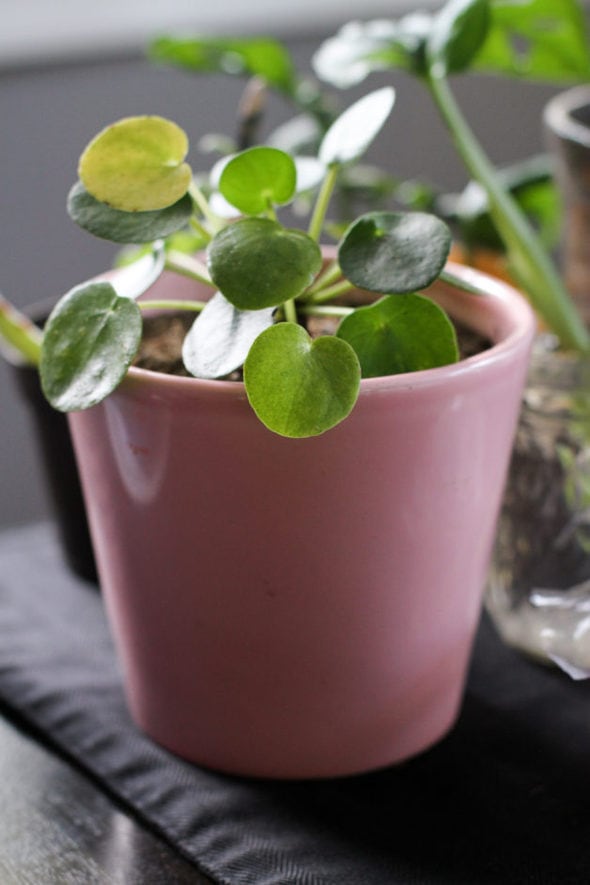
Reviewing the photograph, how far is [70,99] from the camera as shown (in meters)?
1.08

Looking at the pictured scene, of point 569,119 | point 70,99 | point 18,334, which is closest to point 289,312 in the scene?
point 18,334

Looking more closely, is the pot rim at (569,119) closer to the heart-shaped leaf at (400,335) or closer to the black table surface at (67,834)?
the heart-shaped leaf at (400,335)

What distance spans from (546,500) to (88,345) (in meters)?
0.24

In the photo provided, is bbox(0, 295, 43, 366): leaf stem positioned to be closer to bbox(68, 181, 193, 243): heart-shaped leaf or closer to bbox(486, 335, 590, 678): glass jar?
bbox(68, 181, 193, 243): heart-shaped leaf

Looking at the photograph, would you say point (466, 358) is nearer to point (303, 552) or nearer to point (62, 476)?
point (303, 552)

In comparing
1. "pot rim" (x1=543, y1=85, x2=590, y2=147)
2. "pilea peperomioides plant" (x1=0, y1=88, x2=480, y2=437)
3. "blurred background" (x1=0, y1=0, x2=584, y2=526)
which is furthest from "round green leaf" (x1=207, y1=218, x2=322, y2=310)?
"blurred background" (x1=0, y1=0, x2=584, y2=526)

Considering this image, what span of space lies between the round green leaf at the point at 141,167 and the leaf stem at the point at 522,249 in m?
0.19

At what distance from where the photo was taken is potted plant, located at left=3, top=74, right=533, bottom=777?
1.22ft

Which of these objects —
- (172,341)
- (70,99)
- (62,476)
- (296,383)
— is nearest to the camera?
(296,383)

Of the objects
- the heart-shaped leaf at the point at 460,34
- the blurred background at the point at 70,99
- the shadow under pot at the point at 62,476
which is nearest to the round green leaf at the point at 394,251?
→ the heart-shaped leaf at the point at 460,34

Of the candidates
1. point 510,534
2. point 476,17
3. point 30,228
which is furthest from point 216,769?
point 30,228

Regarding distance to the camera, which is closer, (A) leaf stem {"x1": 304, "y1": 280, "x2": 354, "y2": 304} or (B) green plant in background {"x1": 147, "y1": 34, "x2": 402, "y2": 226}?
→ (A) leaf stem {"x1": 304, "y1": 280, "x2": 354, "y2": 304}

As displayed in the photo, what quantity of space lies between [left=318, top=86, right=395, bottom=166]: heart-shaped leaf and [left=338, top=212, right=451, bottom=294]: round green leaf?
0.09 ft

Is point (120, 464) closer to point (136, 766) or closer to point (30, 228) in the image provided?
point (136, 766)
